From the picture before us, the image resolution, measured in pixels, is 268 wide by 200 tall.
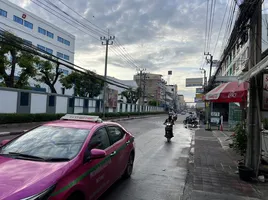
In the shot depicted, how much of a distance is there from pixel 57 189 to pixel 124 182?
305 centimetres

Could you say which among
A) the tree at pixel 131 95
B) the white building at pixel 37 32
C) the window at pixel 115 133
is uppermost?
the white building at pixel 37 32

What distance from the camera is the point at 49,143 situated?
389cm

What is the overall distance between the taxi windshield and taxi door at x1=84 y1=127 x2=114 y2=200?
0.23m

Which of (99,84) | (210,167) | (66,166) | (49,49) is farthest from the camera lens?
(49,49)

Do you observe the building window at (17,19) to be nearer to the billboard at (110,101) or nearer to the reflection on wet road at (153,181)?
the billboard at (110,101)

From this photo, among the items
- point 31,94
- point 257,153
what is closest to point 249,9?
point 257,153

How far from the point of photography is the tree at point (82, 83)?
128ft

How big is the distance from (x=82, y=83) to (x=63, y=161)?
37299 mm

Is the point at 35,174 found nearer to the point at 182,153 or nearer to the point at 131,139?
the point at 131,139

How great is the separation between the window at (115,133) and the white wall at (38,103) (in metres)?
18.7

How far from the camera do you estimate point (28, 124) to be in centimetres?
1961

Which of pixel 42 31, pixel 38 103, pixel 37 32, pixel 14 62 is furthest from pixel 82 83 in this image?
pixel 42 31

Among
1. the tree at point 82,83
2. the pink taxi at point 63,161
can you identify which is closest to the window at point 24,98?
the tree at point 82,83

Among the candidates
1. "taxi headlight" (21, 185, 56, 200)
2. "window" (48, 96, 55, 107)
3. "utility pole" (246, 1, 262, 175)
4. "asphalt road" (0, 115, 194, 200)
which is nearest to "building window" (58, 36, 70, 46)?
"window" (48, 96, 55, 107)
